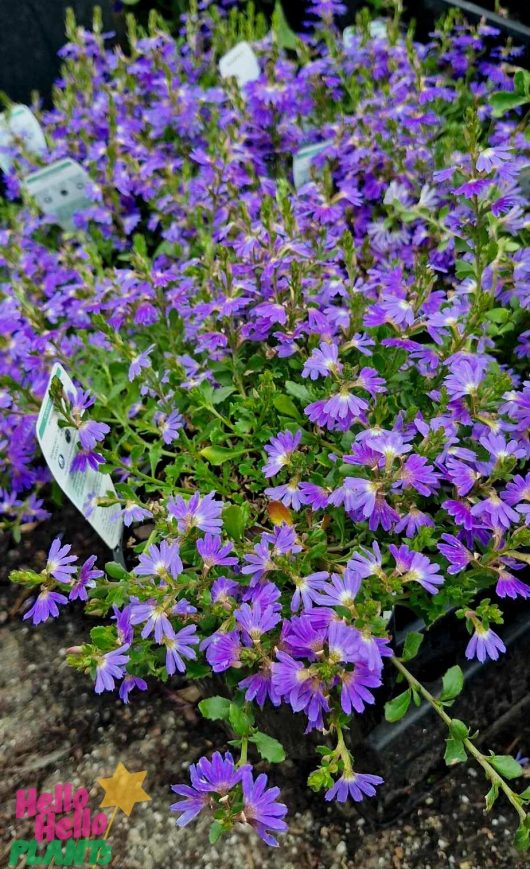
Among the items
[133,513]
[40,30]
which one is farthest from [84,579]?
[40,30]

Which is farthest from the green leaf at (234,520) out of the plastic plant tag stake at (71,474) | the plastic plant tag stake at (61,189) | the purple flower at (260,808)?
the plastic plant tag stake at (61,189)

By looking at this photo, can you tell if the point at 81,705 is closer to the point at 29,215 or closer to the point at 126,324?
the point at 126,324

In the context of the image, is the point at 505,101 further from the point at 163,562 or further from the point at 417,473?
the point at 163,562

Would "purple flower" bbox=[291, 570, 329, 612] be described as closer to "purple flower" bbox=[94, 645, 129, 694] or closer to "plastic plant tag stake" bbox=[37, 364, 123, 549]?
"purple flower" bbox=[94, 645, 129, 694]

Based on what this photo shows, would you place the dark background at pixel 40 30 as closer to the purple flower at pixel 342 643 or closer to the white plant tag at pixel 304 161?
the white plant tag at pixel 304 161

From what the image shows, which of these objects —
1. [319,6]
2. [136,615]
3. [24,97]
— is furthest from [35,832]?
[24,97]

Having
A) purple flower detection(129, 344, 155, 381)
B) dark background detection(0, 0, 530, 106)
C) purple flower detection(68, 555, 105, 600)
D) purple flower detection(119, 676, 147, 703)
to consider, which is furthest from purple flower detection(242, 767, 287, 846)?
dark background detection(0, 0, 530, 106)
